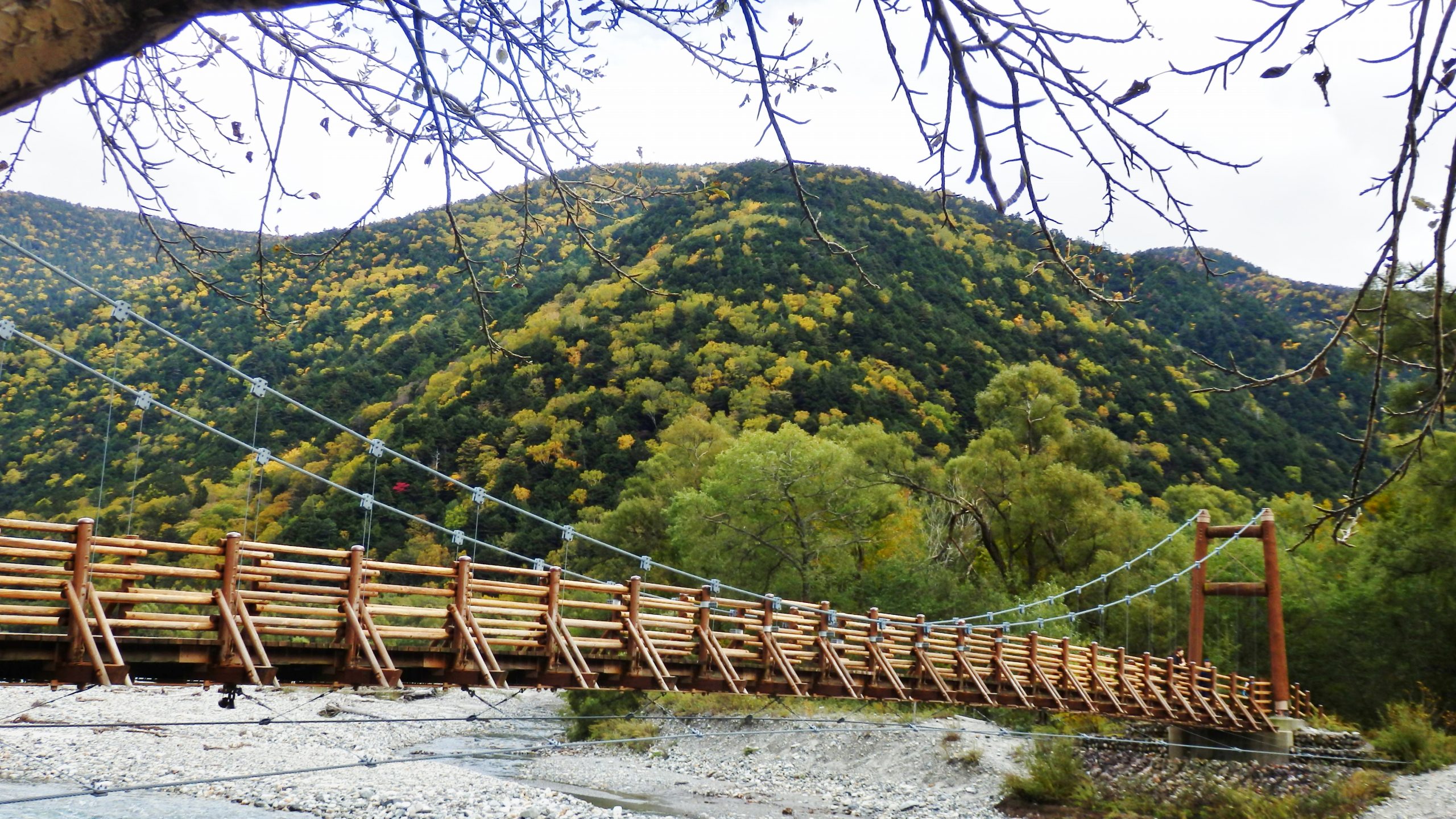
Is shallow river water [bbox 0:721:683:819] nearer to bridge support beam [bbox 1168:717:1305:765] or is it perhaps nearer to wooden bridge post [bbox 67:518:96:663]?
wooden bridge post [bbox 67:518:96:663]

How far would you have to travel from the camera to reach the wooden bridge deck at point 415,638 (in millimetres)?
4531

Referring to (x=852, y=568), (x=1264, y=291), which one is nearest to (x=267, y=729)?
(x=852, y=568)

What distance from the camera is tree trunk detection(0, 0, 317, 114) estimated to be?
126cm

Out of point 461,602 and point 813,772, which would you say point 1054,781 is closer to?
point 813,772

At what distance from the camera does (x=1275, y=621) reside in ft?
49.3

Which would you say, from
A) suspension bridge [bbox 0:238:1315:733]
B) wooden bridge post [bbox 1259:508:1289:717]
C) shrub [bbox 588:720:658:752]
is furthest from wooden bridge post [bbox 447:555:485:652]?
shrub [bbox 588:720:658:752]

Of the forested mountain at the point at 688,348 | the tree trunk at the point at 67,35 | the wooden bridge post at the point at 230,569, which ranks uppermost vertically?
→ the forested mountain at the point at 688,348

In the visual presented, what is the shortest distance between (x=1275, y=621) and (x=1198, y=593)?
3.45 ft

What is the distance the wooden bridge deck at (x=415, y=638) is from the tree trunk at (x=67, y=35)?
339cm

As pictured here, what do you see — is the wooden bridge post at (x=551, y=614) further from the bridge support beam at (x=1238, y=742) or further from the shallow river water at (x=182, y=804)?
the bridge support beam at (x=1238, y=742)

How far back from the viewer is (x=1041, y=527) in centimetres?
2092

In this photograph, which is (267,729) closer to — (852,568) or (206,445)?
(206,445)

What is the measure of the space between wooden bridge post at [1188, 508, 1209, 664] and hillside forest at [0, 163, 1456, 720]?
178 cm

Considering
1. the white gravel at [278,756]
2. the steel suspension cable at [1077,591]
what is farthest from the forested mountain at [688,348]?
the white gravel at [278,756]
